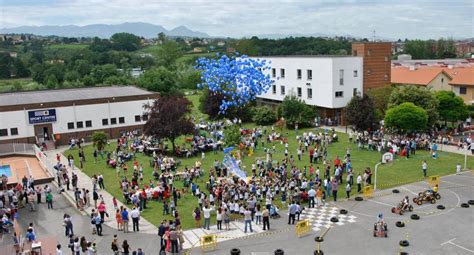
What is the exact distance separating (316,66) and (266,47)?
85345 mm

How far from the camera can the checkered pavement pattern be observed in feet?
73.7

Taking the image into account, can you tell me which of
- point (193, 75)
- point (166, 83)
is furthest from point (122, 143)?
point (193, 75)

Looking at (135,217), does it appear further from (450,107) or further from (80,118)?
(450,107)

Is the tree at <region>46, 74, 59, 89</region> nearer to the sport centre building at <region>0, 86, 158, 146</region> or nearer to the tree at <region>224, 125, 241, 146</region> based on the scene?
the sport centre building at <region>0, 86, 158, 146</region>

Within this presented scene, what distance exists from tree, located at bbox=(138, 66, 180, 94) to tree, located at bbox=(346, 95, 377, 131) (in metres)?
39.8

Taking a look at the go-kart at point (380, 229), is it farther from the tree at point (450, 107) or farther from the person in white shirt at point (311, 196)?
the tree at point (450, 107)

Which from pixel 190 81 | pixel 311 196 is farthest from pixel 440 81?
pixel 190 81

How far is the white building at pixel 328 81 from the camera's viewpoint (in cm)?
5100

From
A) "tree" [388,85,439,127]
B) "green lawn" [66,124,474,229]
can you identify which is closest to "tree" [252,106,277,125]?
"green lawn" [66,124,474,229]

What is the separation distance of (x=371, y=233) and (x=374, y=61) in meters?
35.4

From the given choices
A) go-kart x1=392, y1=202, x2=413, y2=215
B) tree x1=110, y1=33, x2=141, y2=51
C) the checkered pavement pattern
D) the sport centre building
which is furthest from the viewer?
tree x1=110, y1=33, x2=141, y2=51

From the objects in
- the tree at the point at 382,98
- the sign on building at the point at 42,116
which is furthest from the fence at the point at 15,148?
the tree at the point at 382,98

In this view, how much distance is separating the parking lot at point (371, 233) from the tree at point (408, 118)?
12982 mm

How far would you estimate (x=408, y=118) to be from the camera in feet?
126
